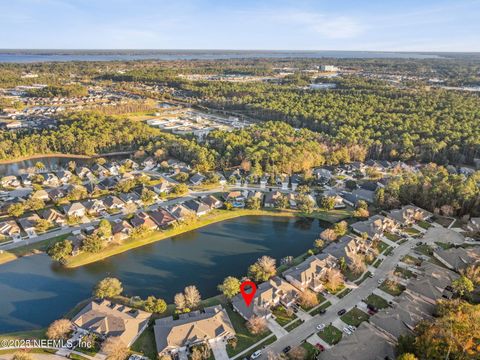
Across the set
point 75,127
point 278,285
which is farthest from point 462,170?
point 75,127

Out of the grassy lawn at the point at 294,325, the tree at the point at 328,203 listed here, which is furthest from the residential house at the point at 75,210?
the tree at the point at 328,203

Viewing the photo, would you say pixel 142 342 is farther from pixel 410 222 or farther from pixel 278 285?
pixel 410 222

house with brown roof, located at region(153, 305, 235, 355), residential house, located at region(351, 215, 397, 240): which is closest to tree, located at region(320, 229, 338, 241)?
residential house, located at region(351, 215, 397, 240)

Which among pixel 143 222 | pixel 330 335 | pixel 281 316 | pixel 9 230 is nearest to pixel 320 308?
pixel 330 335

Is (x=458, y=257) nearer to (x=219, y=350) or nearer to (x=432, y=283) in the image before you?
(x=432, y=283)

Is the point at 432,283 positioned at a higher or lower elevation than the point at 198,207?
lower

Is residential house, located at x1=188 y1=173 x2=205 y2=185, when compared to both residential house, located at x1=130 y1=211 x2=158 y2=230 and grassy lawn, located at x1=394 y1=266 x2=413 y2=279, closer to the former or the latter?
residential house, located at x1=130 y1=211 x2=158 y2=230

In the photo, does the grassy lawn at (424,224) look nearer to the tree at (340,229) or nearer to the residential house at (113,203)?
the tree at (340,229)
